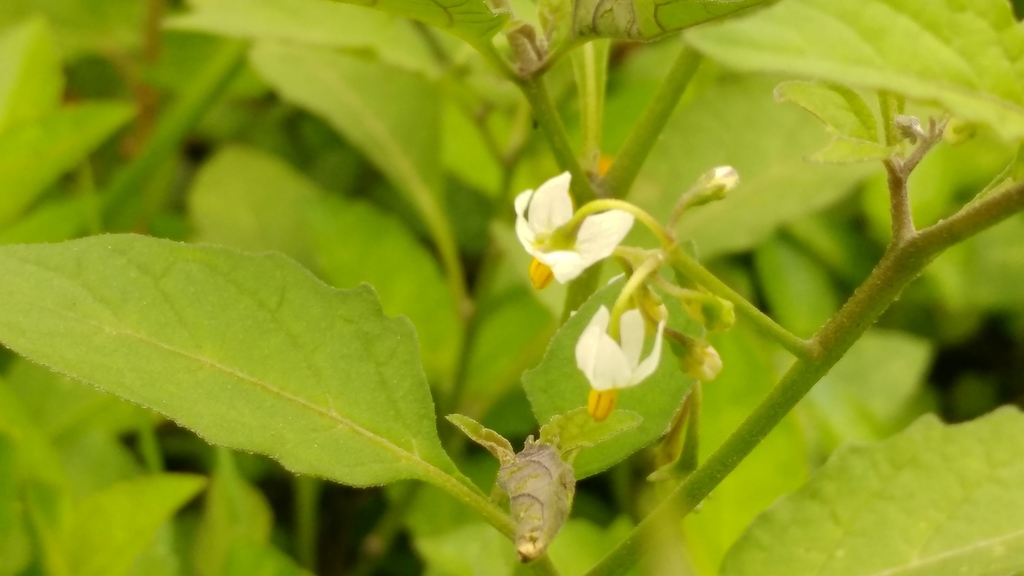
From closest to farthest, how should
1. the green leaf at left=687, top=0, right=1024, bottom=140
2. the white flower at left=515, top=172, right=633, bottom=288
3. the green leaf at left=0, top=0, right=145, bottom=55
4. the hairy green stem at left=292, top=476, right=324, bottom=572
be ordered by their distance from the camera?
the green leaf at left=687, top=0, right=1024, bottom=140, the white flower at left=515, top=172, right=633, bottom=288, the hairy green stem at left=292, top=476, right=324, bottom=572, the green leaf at left=0, top=0, right=145, bottom=55

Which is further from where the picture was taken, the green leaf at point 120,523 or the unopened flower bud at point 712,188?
the green leaf at point 120,523

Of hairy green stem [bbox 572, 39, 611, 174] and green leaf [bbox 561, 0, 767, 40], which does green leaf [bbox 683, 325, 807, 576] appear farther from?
green leaf [bbox 561, 0, 767, 40]

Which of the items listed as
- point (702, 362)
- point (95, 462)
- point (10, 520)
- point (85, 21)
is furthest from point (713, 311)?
point (85, 21)

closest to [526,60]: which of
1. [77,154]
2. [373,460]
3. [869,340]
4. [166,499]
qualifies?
[373,460]

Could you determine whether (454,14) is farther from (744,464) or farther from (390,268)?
(390,268)

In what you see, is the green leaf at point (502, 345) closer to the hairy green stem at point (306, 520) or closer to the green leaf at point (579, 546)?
the hairy green stem at point (306, 520)

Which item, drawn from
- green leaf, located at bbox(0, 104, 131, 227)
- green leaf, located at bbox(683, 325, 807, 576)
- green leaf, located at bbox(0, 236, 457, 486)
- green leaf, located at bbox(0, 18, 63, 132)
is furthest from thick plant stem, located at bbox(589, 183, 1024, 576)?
green leaf, located at bbox(0, 18, 63, 132)

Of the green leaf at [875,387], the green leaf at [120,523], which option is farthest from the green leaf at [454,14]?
the green leaf at [875,387]
